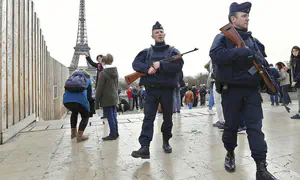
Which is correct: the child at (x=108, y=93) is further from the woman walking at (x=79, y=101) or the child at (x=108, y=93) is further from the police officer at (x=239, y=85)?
the police officer at (x=239, y=85)

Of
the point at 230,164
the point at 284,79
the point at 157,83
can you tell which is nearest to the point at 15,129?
the point at 157,83

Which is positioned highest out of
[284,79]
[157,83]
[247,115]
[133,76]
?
[284,79]

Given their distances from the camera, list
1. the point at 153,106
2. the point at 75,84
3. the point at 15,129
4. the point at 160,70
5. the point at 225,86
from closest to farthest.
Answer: the point at 225,86, the point at 160,70, the point at 153,106, the point at 75,84, the point at 15,129

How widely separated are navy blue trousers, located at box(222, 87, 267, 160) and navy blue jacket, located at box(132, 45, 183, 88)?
72 centimetres

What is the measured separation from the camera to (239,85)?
81.5 inches

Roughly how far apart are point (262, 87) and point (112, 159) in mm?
1929

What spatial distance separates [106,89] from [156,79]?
4.83 feet

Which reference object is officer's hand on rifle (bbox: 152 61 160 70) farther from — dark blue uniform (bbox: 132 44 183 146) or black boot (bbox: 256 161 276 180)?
black boot (bbox: 256 161 276 180)

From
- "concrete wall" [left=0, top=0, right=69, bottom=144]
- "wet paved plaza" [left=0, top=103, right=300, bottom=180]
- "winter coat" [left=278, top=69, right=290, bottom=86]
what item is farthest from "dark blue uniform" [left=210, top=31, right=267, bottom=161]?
"winter coat" [left=278, top=69, right=290, bottom=86]

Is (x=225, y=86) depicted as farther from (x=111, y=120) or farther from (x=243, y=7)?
(x=111, y=120)

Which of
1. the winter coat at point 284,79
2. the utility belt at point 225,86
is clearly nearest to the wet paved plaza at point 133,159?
the utility belt at point 225,86

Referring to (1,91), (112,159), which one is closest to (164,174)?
(112,159)

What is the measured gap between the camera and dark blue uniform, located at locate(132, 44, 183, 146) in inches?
104

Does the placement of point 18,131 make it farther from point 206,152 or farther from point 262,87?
point 262,87
